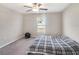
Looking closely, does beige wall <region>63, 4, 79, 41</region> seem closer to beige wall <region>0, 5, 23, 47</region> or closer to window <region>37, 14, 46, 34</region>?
window <region>37, 14, 46, 34</region>

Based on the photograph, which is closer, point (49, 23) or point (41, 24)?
point (41, 24)

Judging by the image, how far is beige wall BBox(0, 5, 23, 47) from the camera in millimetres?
2120

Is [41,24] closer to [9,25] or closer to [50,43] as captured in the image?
[50,43]

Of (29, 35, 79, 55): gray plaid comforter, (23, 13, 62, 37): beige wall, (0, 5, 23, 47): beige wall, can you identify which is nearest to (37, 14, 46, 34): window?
(23, 13, 62, 37): beige wall

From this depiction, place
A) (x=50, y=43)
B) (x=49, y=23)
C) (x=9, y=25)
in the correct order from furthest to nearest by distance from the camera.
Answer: (x=9, y=25) < (x=49, y=23) < (x=50, y=43)

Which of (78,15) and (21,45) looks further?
(21,45)

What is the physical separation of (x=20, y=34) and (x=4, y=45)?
63 cm

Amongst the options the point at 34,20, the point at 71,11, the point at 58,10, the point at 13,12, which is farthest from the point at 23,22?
the point at 71,11

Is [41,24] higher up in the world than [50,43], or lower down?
higher up

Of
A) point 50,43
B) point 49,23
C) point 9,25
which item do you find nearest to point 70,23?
point 49,23

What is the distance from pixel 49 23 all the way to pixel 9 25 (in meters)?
1.16

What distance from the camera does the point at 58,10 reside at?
232 cm

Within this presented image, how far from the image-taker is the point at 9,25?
2408 mm

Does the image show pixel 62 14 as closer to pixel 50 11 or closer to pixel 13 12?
pixel 50 11
